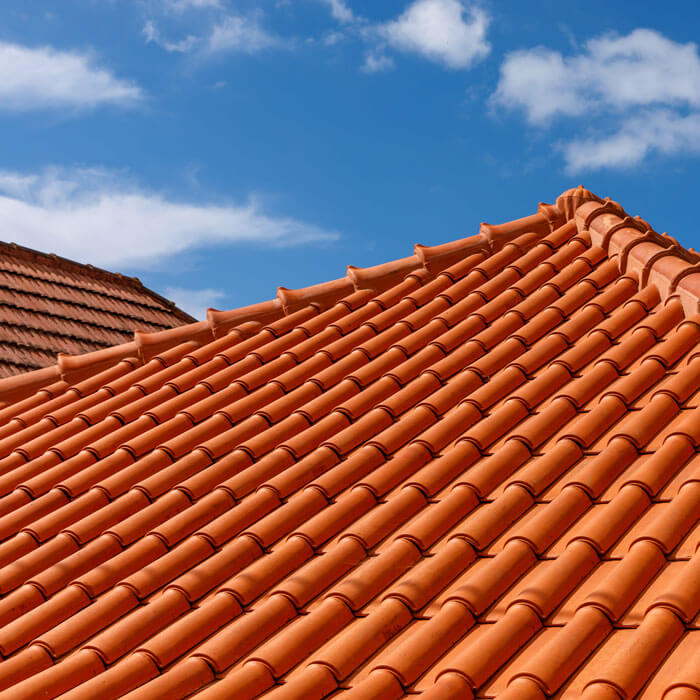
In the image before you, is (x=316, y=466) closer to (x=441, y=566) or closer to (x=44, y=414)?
(x=441, y=566)

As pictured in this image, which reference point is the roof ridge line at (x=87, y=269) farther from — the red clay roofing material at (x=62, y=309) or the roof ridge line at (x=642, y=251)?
the roof ridge line at (x=642, y=251)

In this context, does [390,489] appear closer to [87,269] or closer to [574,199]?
[574,199]

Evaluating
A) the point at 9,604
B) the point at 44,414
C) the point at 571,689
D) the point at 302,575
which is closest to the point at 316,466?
the point at 302,575

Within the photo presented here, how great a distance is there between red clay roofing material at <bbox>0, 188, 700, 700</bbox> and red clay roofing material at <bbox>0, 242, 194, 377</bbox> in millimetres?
3346

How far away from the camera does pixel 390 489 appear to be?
202 inches

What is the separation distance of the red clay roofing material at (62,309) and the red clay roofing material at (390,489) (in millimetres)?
3346

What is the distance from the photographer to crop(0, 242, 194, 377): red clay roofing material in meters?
11.2

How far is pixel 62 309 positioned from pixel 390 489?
8123 mm

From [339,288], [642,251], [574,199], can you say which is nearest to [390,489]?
[642,251]

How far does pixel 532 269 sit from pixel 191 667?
427 cm

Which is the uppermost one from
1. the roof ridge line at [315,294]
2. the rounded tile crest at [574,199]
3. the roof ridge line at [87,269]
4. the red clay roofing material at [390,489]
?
the roof ridge line at [87,269]

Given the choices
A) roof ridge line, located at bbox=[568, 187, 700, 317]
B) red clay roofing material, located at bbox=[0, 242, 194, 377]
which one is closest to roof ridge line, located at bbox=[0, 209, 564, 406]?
roof ridge line, located at bbox=[568, 187, 700, 317]

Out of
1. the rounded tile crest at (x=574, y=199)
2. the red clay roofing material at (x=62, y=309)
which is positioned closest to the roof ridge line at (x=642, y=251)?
the rounded tile crest at (x=574, y=199)

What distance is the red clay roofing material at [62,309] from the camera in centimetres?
1123
